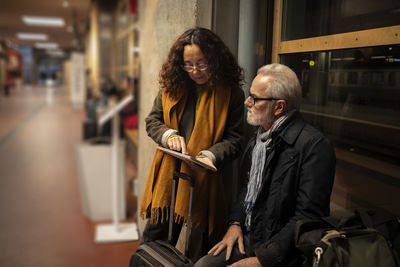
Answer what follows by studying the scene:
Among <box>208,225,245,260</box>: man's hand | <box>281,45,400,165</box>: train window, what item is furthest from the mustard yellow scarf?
<box>281,45,400,165</box>: train window

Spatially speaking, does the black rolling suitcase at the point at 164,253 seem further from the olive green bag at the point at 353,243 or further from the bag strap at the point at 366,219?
the bag strap at the point at 366,219

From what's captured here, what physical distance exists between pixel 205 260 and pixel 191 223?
0.68 feet

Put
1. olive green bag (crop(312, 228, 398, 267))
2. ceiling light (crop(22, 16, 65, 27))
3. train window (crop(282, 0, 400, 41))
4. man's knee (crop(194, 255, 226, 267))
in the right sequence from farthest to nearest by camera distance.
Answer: ceiling light (crop(22, 16, 65, 27))
man's knee (crop(194, 255, 226, 267))
train window (crop(282, 0, 400, 41))
olive green bag (crop(312, 228, 398, 267))

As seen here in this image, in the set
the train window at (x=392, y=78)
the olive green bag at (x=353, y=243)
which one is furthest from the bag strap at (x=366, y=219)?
the train window at (x=392, y=78)

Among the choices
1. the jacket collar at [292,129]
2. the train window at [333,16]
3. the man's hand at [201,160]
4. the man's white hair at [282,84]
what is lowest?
the man's hand at [201,160]

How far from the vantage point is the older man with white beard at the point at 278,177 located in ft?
4.46

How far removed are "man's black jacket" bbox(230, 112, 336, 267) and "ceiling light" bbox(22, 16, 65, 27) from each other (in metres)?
15.6

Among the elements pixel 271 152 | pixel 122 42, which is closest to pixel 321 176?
pixel 271 152

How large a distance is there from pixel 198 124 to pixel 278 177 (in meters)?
0.49

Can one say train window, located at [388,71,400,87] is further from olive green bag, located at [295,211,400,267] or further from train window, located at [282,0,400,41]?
olive green bag, located at [295,211,400,267]

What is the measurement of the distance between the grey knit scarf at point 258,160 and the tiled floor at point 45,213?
1692mm

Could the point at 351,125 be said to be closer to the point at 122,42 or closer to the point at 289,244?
the point at 289,244

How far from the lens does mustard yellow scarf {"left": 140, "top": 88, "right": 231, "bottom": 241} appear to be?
5.79 feet

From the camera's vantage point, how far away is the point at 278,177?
1.43m
